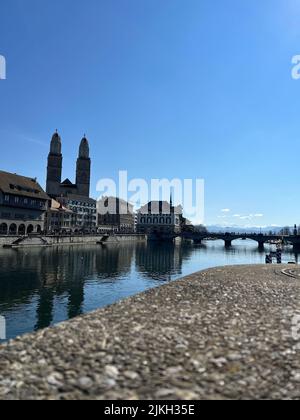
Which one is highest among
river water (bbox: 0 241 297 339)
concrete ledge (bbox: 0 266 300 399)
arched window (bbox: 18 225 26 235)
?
arched window (bbox: 18 225 26 235)

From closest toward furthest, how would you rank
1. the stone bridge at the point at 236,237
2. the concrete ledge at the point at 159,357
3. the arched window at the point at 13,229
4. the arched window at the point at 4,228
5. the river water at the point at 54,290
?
1. the concrete ledge at the point at 159,357
2. the river water at the point at 54,290
3. the arched window at the point at 4,228
4. the arched window at the point at 13,229
5. the stone bridge at the point at 236,237

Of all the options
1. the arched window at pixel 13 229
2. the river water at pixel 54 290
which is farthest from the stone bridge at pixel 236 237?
the river water at pixel 54 290

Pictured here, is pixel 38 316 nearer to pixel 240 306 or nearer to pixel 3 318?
pixel 3 318

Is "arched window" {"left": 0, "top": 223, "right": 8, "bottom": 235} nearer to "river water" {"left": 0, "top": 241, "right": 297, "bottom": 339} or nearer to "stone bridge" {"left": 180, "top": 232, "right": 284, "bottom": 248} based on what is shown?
"river water" {"left": 0, "top": 241, "right": 297, "bottom": 339}

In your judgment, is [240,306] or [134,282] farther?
[134,282]

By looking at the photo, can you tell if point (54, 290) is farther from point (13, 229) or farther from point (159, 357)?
point (13, 229)

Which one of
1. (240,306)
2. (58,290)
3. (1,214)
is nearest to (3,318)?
(58,290)

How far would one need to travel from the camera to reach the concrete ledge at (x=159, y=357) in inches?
334

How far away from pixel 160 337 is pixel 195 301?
7.33 metres

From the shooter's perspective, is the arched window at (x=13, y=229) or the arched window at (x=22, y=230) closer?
the arched window at (x=13, y=229)

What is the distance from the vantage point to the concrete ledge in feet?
27.8

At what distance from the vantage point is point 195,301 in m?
19.2

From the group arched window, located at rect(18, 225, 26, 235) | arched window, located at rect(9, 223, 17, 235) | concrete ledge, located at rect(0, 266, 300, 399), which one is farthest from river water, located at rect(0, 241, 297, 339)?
arched window, located at rect(18, 225, 26, 235)

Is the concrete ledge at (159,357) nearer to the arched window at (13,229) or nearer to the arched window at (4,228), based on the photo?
the arched window at (4,228)
